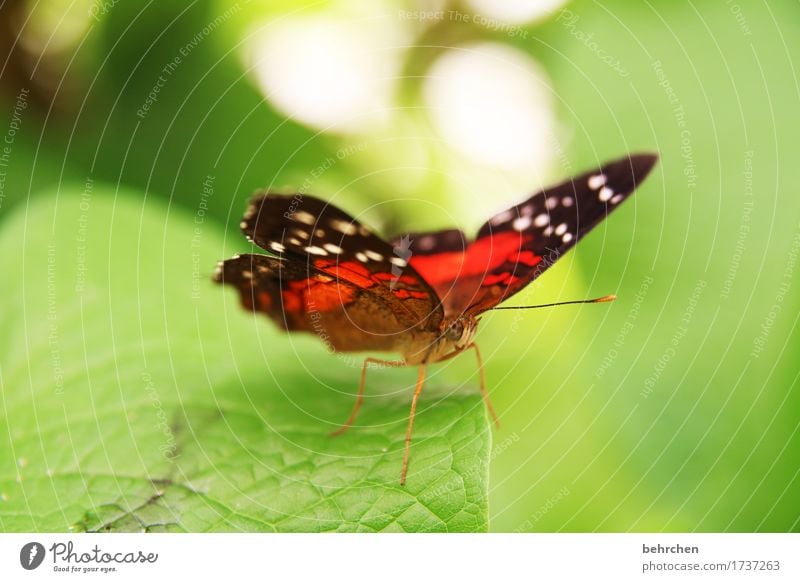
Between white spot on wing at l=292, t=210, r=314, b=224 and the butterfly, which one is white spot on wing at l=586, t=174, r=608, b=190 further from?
white spot on wing at l=292, t=210, r=314, b=224

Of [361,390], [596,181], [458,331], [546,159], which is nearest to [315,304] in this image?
[361,390]

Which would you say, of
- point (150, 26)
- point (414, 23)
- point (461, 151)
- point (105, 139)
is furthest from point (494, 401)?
point (150, 26)

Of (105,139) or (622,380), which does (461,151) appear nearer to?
(622,380)

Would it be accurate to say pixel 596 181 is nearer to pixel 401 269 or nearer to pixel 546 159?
pixel 401 269

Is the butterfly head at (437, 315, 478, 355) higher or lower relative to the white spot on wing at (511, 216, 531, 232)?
lower

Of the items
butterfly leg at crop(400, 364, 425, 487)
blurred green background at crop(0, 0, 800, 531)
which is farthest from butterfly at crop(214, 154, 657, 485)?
blurred green background at crop(0, 0, 800, 531)

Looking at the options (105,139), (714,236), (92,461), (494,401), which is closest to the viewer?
(92,461)

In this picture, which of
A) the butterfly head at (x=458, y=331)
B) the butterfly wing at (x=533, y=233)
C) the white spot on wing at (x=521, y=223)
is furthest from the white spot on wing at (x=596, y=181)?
the butterfly head at (x=458, y=331)
